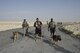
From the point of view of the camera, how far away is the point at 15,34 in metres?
21.6

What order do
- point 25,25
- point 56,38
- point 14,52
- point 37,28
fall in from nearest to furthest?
point 14,52
point 56,38
point 37,28
point 25,25

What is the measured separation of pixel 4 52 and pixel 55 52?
335 cm

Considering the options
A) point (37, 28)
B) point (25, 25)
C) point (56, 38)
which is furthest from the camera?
point (25, 25)

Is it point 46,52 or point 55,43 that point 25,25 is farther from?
point 46,52

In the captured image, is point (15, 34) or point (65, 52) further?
point (15, 34)

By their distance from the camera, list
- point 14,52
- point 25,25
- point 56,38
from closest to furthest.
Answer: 1. point 14,52
2. point 56,38
3. point 25,25

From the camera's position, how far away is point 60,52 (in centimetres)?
→ 1373

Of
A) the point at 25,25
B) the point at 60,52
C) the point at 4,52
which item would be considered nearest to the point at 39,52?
the point at 60,52

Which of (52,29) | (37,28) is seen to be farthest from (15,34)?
(52,29)

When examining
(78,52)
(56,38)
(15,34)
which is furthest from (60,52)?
(15,34)

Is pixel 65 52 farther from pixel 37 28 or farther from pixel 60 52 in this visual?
pixel 37 28

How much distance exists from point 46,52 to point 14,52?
2.10 metres

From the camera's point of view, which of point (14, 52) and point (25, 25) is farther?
point (25, 25)

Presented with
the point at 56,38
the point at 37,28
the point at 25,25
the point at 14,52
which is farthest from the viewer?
the point at 25,25
